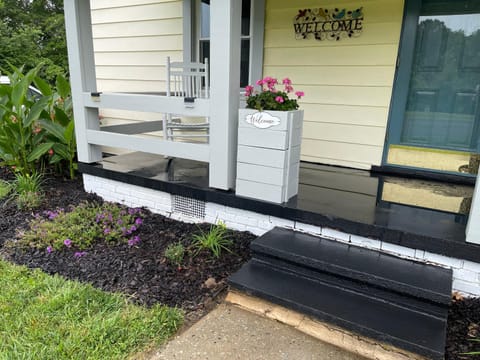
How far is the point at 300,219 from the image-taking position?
97.4 inches

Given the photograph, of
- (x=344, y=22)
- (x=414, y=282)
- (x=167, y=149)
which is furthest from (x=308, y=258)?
(x=344, y=22)

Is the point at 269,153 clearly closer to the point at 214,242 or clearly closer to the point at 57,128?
the point at 214,242

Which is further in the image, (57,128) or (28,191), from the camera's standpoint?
(57,128)

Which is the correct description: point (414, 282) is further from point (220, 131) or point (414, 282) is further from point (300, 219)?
point (220, 131)

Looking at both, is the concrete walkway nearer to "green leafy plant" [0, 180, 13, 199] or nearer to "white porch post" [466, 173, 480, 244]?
"white porch post" [466, 173, 480, 244]

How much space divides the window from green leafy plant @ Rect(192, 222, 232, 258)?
210 centimetres

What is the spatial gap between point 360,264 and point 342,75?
2.18 m

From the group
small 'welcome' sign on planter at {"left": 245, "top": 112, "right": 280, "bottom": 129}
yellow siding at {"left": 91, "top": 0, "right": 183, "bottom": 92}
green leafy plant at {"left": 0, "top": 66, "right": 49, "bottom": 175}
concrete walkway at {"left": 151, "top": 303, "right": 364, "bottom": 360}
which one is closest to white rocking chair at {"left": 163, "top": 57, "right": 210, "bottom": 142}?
yellow siding at {"left": 91, "top": 0, "right": 183, "bottom": 92}

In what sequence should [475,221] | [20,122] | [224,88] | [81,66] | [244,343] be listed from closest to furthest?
[244,343] < [475,221] < [224,88] < [81,66] < [20,122]

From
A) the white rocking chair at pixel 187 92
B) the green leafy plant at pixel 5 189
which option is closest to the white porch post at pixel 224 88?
the white rocking chair at pixel 187 92

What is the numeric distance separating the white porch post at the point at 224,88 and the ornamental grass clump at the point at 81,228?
807mm

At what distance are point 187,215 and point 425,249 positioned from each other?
186 cm

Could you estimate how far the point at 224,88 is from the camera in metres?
2.61

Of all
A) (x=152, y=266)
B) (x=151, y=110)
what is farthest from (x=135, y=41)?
(x=152, y=266)
